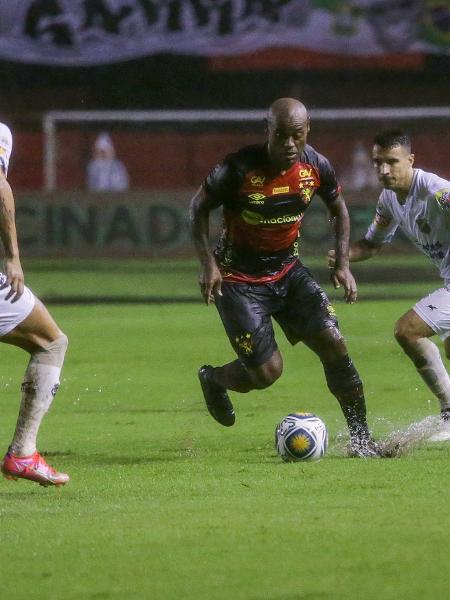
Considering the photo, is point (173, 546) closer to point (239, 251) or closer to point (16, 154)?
point (239, 251)

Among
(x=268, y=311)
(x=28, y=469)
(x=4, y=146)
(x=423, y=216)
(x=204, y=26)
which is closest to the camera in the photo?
(x=4, y=146)

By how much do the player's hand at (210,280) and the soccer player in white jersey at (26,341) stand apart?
1.15m

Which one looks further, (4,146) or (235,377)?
(235,377)

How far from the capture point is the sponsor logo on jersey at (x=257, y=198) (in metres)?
8.30

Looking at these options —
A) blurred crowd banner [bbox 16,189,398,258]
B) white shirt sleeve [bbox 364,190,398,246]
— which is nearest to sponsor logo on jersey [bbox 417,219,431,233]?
white shirt sleeve [bbox 364,190,398,246]

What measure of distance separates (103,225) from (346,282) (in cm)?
1471

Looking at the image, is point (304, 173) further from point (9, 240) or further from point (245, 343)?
point (9, 240)

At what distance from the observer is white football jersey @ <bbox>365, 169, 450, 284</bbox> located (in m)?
8.91

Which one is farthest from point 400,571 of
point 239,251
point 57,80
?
point 57,80

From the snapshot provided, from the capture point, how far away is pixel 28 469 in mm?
7129

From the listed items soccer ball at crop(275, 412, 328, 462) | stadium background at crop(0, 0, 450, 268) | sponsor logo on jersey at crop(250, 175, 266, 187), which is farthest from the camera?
stadium background at crop(0, 0, 450, 268)

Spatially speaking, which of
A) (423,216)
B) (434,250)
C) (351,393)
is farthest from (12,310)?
(434,250)

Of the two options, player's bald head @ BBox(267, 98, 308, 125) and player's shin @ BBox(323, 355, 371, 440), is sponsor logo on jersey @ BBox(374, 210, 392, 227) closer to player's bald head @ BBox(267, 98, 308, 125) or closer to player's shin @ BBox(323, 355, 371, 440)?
player's shin @ BBox(323, 355, 371, 440)

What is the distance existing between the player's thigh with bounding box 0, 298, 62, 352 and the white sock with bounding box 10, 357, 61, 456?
12 centimetres
